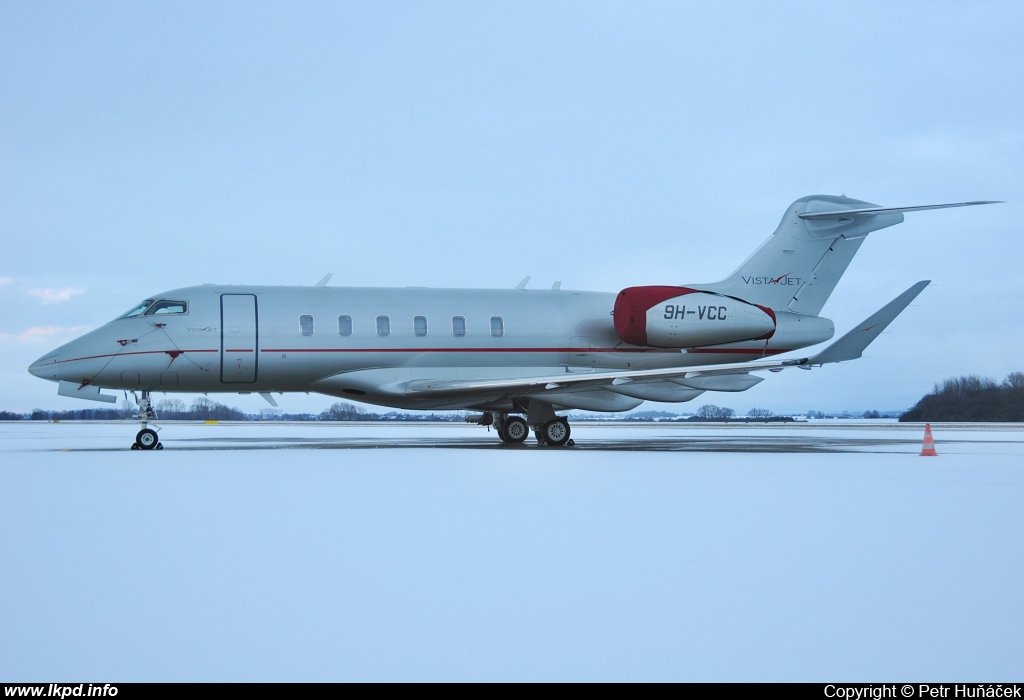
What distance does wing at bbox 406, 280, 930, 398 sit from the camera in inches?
693

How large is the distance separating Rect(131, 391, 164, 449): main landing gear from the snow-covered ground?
847 centimetres

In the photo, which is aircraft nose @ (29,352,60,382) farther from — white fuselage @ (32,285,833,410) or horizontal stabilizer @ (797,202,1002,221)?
horizontal stabilizer @ (797,202,1002,221)

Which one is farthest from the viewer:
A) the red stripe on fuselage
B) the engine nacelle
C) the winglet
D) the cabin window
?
the engine nacelle

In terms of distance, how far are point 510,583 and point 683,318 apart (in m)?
16.6

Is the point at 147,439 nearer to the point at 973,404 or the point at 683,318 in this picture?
the point at 683,318

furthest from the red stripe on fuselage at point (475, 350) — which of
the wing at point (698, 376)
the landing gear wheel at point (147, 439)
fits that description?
the landing gear wheel at point (147, 439)

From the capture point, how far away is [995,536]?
6879 millimetres

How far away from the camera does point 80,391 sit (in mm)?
18953

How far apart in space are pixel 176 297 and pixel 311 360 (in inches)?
133

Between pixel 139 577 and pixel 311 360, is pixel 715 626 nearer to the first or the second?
pixel 139 577

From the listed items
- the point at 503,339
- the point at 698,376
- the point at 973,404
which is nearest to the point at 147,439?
the point at 503,339

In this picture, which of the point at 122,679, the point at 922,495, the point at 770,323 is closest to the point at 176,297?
the point at 770,323

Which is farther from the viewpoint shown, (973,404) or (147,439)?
(973,404)

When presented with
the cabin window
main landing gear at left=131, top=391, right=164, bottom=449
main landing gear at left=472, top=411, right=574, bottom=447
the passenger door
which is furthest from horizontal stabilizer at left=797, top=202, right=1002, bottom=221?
main landing gear at left=131, top=391, right=164, bottom=449
